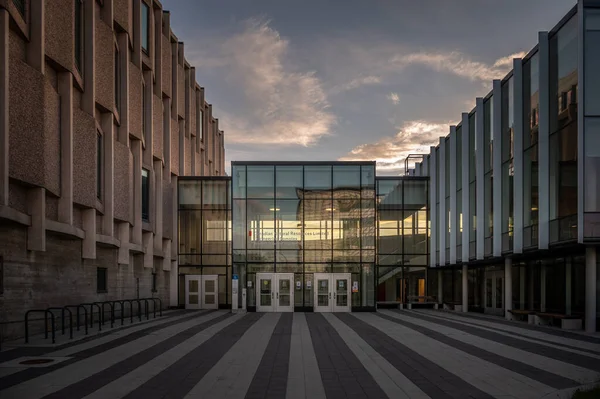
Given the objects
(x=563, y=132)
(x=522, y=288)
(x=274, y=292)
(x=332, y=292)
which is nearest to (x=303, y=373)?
(x=563, y=132)

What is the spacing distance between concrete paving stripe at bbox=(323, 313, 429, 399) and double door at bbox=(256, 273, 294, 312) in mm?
16591

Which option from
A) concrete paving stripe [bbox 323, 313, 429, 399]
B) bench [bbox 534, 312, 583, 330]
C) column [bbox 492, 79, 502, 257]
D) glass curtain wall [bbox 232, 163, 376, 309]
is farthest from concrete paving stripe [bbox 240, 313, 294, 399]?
glass curtain wall [bbox 232, 163, 376, 309]

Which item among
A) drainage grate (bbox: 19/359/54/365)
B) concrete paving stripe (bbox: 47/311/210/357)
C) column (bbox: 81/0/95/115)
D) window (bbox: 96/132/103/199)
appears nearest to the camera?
drainage grate (bbox: 19/359/54/365)

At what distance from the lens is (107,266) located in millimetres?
27094

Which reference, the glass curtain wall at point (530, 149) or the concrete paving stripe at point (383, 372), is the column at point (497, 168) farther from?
the concrete paving stripe at point (383, 372)

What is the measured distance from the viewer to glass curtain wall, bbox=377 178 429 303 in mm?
39344

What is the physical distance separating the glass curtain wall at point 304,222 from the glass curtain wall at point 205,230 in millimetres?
3477

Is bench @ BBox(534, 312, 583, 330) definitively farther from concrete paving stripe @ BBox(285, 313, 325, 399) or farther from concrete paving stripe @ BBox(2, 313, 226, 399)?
concrete paving stripe @ BBox(2, 313, 226, 399)

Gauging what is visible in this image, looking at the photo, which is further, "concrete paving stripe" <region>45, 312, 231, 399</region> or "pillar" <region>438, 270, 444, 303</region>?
"pillar" <region>438, 270, 444, 303</region>

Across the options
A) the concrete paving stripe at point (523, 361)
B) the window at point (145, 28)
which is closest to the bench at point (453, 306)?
the concrete paving stripe at point (523, 361)

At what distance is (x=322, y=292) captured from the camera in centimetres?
3559

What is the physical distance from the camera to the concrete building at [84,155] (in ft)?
56.1

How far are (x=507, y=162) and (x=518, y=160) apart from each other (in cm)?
179

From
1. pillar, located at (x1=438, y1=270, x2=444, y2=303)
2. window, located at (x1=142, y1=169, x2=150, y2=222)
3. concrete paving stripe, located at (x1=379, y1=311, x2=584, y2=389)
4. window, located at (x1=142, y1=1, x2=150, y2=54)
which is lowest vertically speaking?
pillar, located at (x1=438, y1=270, x2=444, y2=303)
